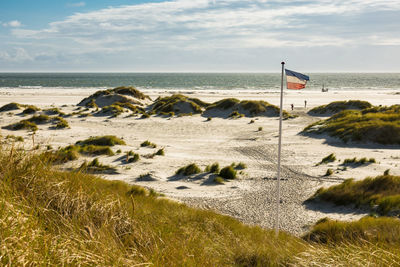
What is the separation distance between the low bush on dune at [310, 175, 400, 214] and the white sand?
53 centimetres

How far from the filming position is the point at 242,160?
2203 cm

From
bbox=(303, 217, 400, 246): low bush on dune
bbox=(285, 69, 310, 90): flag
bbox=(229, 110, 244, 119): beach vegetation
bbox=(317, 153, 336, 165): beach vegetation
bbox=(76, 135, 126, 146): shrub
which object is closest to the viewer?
bbox=(303, 217, 400, 246): low bush on dune

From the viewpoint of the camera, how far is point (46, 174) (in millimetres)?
7055

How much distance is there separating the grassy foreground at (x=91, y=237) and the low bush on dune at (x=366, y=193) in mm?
6627

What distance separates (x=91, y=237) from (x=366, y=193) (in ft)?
38.5

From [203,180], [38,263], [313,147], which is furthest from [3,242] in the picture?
[313,147]

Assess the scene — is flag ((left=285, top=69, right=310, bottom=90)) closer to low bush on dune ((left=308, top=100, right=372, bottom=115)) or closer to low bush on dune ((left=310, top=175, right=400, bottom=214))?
low bush on dune ((left=310, top=175, right=400, bottom=214))

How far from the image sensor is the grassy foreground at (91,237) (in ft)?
14.9

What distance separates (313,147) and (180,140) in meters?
10.5

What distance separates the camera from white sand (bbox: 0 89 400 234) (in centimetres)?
1370

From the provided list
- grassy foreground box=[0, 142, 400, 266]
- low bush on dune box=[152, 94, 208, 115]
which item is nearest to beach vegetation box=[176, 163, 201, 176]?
grassy foreground box=[0, 142, 400, 266]

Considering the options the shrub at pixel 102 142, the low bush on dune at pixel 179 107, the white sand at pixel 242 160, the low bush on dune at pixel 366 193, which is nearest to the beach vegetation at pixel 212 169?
the white sand at pixel 242 160

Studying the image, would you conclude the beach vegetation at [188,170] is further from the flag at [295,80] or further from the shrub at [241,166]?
the flag at [295,80]

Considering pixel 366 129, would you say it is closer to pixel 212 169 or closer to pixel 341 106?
pixel 212 169
